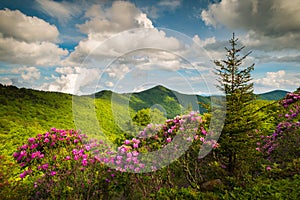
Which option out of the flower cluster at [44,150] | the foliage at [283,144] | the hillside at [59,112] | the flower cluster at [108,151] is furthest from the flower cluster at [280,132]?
the flower cluster at [44,150]

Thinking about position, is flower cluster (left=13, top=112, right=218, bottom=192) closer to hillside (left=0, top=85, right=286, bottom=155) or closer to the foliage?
hillside (left=0, top=85, right=286, bottom=155)

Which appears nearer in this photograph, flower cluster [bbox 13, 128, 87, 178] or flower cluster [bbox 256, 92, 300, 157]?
flower cluster [bbox 13, 128, 87, 178]

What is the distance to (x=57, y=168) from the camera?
18.3 feet

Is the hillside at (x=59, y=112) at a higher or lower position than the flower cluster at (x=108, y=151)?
higher

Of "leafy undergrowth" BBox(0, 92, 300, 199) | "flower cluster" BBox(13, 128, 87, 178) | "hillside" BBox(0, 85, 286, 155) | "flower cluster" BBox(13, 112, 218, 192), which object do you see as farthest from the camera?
"hillside" BBox(0, 85, 286, 155)

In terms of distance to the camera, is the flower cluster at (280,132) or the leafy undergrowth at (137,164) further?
the flower cluster at (280,132)

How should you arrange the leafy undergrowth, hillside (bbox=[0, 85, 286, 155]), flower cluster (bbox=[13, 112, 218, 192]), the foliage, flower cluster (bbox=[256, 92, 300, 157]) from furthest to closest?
hillside (bbox=[0, 85, 286, 155]), flower cluster (bbox=[256, 92, 300, 157]), the foliage, flower cluster (bbox=[13, 112, 218, 192]), the leafy undergrowth

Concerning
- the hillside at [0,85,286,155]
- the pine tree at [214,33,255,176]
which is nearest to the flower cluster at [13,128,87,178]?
the hillside at [0,85,286,155]

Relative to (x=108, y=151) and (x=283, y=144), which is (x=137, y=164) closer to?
(x=108, y=151)

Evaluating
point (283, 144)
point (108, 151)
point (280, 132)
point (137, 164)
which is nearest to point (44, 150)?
point (108, 151)

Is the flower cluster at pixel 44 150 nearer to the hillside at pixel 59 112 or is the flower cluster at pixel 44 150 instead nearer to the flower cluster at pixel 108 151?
the flower cluster at pixel 108 151

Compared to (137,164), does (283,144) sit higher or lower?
higher

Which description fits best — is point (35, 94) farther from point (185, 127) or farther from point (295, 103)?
point (295, 103)

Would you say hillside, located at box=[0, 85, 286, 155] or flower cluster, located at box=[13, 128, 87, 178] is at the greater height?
hillside, located at box=[0, 85, 286, 155]
